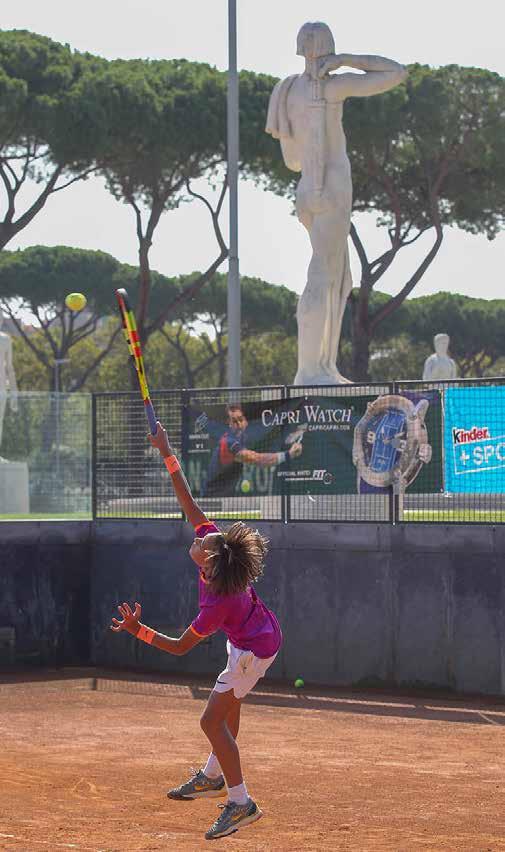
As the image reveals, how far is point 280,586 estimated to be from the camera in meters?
17.0

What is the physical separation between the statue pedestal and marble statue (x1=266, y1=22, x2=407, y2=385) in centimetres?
478

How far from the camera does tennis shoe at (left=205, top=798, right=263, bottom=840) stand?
8086mm

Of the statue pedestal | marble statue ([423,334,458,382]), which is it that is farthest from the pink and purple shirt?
marble statue ([423,334,458,382])

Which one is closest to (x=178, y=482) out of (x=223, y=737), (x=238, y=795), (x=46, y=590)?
(x=223, y=737)

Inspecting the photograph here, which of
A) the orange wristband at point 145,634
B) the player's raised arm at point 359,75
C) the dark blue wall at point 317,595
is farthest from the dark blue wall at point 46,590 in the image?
the orange wristband at point 145,634

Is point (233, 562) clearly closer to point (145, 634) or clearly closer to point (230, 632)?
point (230, 632)

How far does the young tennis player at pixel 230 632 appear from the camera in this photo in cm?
798

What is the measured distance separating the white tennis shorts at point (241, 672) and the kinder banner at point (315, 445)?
798 cm

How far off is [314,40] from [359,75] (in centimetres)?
67

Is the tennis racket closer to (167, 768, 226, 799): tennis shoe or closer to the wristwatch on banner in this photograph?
(167, 768, 226, 799): tennis shoe

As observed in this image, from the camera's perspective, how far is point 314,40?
18875 millimetres

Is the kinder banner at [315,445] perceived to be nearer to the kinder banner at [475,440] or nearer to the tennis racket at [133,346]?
the kinder banner at [475,440]

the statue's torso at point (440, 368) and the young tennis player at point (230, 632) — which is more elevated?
the statue's torso at point (440, 368)

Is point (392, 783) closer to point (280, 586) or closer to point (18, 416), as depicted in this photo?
point (280, 586)
